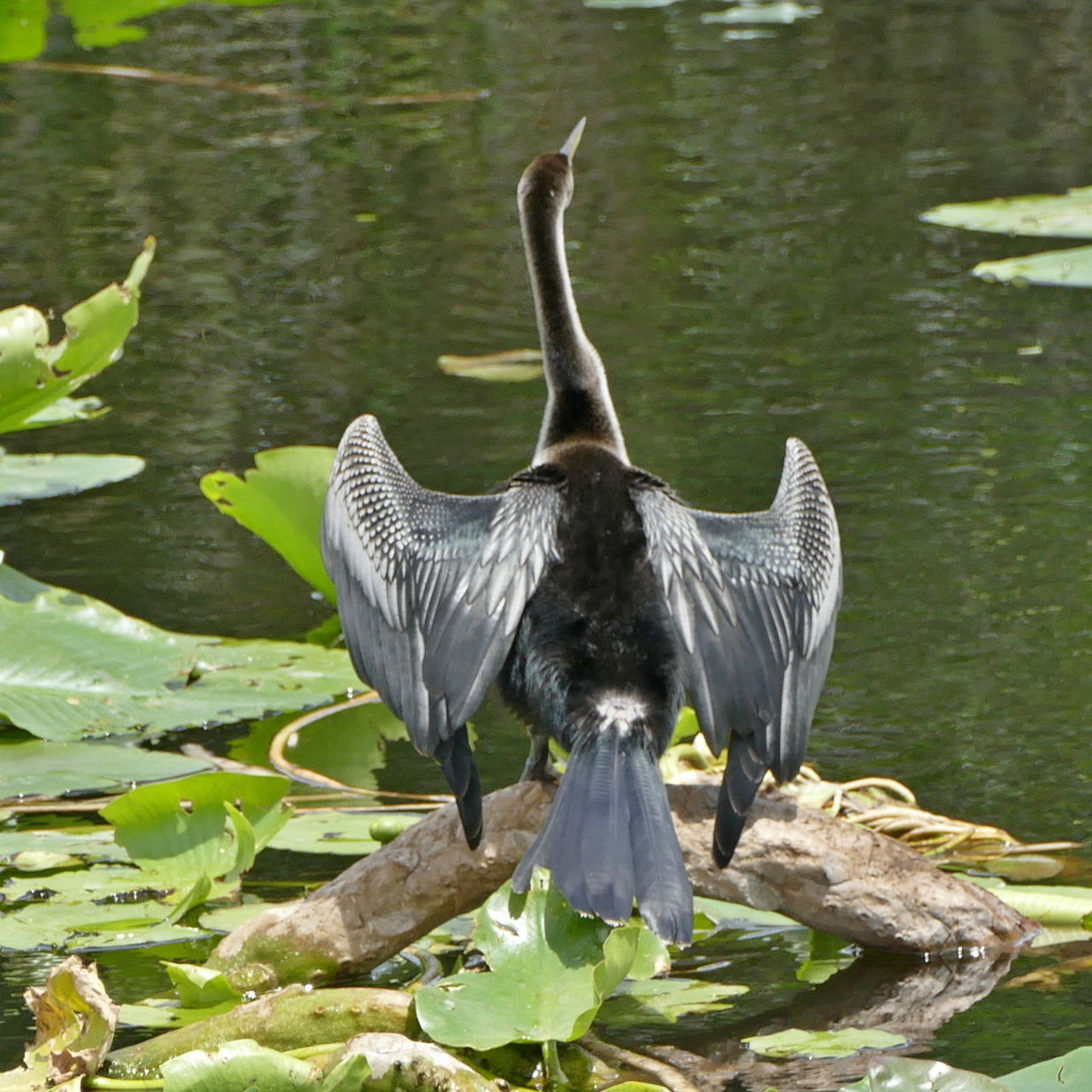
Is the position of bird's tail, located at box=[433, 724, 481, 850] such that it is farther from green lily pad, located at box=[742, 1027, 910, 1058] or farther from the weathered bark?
green lily pad, located at box=[742, 1027, 910, 1058]

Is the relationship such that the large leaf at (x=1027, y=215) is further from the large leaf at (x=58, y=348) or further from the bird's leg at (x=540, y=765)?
the bird's leg at (x=540, y=765)

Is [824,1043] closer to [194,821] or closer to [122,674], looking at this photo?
[194,821]

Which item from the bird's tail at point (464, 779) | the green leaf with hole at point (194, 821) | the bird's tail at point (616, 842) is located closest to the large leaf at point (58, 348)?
the green leaf with hole at point (194, 821)

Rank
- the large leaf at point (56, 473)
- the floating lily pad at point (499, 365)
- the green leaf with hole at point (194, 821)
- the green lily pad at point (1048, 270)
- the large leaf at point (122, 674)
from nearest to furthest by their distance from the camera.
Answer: the green leaf with hole at point (194, 821) < the large leaf at point (122, 674) < the large leaf at point (56, 473) < the floating lily pad at point (499, 365) < the green lily pad at point (1048, 270)

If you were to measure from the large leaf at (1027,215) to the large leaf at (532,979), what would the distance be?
5423 millimetres

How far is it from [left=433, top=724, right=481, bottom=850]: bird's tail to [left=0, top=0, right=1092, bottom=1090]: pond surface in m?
0.80

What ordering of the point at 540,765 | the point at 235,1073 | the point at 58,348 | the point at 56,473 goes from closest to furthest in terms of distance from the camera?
the point at 235,1073, the point at 540,765, the point at 58,348, the point at 56,473

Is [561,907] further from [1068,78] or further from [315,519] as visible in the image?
[1068,78]

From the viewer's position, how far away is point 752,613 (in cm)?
338

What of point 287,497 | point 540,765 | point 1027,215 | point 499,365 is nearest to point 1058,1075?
Result: point 540,765

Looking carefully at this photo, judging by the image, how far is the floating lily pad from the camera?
6781 millimetres

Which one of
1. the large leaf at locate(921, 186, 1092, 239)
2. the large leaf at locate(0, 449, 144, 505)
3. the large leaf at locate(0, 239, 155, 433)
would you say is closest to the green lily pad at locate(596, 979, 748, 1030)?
the large leaf at locate(0, 239, 155, 433)

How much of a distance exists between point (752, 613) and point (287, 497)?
5.47 feet

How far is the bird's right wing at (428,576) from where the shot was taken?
3240mm
